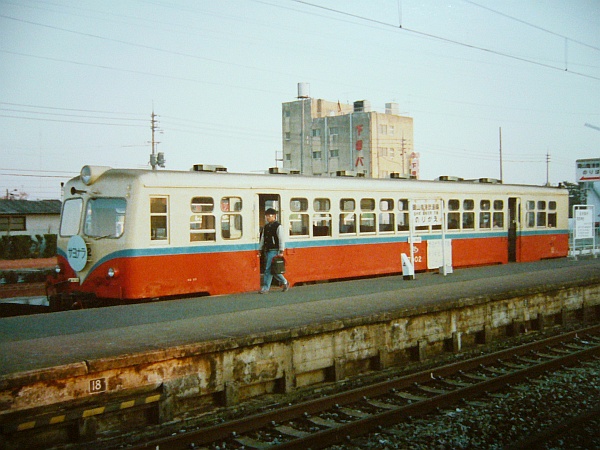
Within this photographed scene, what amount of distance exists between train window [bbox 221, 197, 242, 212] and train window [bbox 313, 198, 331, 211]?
2428mm

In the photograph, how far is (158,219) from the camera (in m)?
13.6

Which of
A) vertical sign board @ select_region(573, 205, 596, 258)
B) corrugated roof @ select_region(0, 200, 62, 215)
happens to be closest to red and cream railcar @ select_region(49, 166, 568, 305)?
vertical sign board @ select_region(573, 205, 596, 258)

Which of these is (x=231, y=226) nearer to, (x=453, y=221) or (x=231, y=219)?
(x=231, y=219)

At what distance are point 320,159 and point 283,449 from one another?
7481 centimetres

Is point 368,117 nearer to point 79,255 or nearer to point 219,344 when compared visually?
point 79,255

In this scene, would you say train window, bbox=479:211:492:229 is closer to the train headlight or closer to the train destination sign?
the train headlight

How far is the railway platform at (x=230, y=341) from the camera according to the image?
7.25 metres

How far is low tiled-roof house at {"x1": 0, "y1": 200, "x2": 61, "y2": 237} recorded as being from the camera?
49.9m

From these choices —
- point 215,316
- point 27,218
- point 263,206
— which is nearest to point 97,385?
point 215,316

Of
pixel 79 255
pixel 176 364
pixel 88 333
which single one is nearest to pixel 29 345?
pixel 88 333

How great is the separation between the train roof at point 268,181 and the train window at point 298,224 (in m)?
0.72

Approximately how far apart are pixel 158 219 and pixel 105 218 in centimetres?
114

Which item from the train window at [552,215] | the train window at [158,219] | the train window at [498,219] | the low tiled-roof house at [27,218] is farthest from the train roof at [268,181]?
the low tiled-roof house at [27,218]

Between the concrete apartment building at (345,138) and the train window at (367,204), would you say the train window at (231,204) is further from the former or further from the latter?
the concrete apartment building at (345,138)
